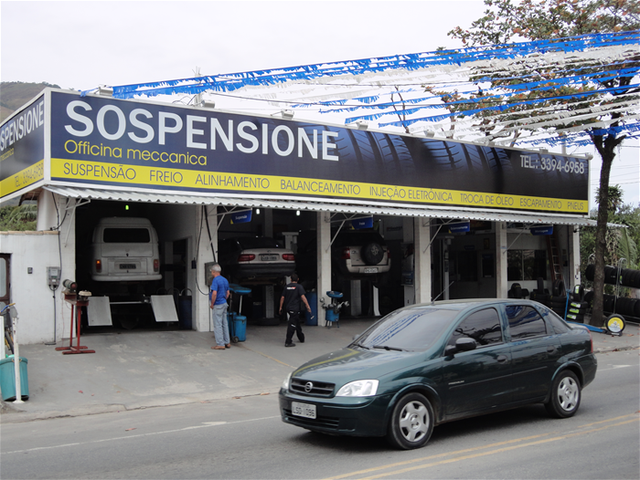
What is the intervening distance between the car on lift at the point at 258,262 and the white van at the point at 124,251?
208 cm

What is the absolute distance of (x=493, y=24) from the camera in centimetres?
2397

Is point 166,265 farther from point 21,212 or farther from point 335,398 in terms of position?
point 21,212

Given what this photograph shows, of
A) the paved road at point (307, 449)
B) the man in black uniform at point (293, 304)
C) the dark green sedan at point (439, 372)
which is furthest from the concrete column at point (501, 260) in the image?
the dark green sedan at point (439, 372)

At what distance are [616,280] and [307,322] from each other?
36.4ft

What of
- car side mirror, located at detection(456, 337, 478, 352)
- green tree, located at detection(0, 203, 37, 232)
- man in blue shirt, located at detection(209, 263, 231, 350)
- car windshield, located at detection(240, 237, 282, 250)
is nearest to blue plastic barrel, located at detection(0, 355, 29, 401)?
man in blue shirt, located at detection(209, 263, 231, 350)

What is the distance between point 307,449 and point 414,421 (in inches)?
47.6

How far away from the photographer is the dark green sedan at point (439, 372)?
20.7 ft

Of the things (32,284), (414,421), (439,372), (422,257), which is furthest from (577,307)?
(32,284)

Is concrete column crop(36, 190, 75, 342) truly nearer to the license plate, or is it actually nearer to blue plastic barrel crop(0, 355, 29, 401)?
blue plastic barrel crop(0, 355, 29, 401)

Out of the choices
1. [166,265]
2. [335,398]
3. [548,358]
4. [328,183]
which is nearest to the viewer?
[335,398]

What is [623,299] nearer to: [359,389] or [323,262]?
[323,262]

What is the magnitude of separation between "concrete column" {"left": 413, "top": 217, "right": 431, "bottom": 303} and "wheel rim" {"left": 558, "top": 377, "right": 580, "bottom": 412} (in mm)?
11446

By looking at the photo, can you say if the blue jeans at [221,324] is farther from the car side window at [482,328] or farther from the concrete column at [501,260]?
the concrete column at [501,260]

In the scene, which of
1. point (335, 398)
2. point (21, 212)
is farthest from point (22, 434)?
point (21, 212)
